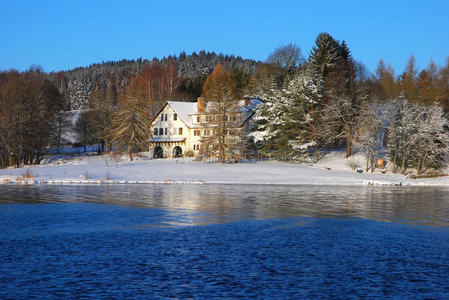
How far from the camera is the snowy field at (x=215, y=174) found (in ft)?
172

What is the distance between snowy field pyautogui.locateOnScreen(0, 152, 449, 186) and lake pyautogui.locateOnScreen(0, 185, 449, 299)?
78.3 ft

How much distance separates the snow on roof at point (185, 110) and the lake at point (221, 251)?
2179 inches

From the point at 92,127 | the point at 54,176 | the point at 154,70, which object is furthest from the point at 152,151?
the point at 154,70

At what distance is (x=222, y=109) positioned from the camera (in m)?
70.1

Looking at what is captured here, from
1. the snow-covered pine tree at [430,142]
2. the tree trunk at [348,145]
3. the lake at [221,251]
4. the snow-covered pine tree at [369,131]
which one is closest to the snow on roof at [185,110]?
the tree trunk at [348,145]

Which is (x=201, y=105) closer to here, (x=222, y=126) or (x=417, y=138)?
(x=222, y=126)

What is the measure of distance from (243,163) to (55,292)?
2292 inches

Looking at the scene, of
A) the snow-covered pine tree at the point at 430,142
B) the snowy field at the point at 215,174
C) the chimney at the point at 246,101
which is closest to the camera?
the snowy field at the point at 215,174

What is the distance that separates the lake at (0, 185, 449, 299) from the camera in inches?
474

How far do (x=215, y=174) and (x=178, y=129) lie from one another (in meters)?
27.8

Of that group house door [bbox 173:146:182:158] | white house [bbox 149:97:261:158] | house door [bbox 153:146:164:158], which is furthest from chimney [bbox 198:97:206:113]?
house door [bbox 153:146:164:158]

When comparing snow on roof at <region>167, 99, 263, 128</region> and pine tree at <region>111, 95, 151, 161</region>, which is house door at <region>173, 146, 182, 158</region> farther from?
pine tree at <region>111, 95, 151, 161</region>

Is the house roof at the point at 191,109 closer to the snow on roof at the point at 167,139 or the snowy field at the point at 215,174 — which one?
the snow on roof at the point at 167,139

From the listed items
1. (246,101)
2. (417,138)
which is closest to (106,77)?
(246,101)
